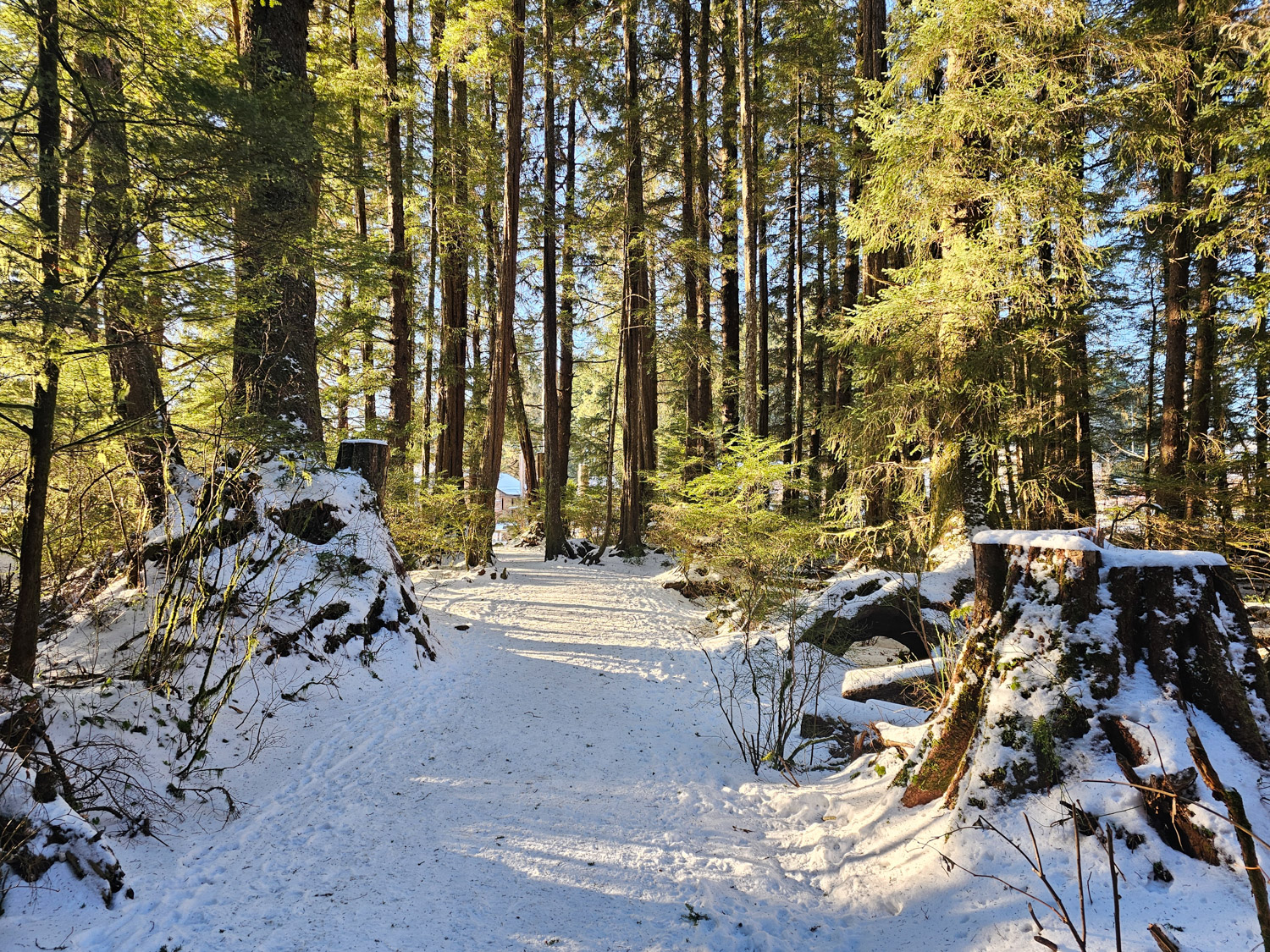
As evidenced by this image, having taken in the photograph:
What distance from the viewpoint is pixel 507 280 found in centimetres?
1241

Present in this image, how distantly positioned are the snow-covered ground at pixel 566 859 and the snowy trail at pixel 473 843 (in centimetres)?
1

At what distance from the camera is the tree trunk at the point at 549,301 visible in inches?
500

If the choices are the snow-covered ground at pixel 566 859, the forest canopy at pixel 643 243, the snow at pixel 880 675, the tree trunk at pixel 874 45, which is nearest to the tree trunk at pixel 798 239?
the forest canopy at pixel 643 243

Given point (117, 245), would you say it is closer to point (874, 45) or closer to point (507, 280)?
point (507, 280)

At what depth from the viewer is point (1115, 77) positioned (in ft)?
23.2

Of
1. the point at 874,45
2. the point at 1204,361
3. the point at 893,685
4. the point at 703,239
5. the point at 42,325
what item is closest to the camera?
the point at 42,325

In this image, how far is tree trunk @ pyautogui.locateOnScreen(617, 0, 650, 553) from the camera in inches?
522

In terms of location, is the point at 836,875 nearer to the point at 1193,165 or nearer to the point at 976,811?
the point at 976,811

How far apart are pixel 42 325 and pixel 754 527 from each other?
258 inches

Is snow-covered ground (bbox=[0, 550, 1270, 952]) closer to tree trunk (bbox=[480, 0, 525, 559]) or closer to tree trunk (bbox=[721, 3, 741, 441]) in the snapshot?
tree trunk (bbox=[480, 0, 525, 559])

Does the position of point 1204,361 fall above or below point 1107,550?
above

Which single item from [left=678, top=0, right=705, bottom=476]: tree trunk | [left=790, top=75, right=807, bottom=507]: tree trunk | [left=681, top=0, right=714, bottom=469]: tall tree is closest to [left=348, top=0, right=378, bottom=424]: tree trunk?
[left=678, top=0, right=705, bottom=476]: tree trunk

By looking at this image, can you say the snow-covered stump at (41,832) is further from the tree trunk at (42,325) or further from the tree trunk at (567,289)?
the tree trunk at (567,289)

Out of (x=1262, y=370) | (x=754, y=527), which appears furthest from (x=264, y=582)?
(x=1262, y=370)
